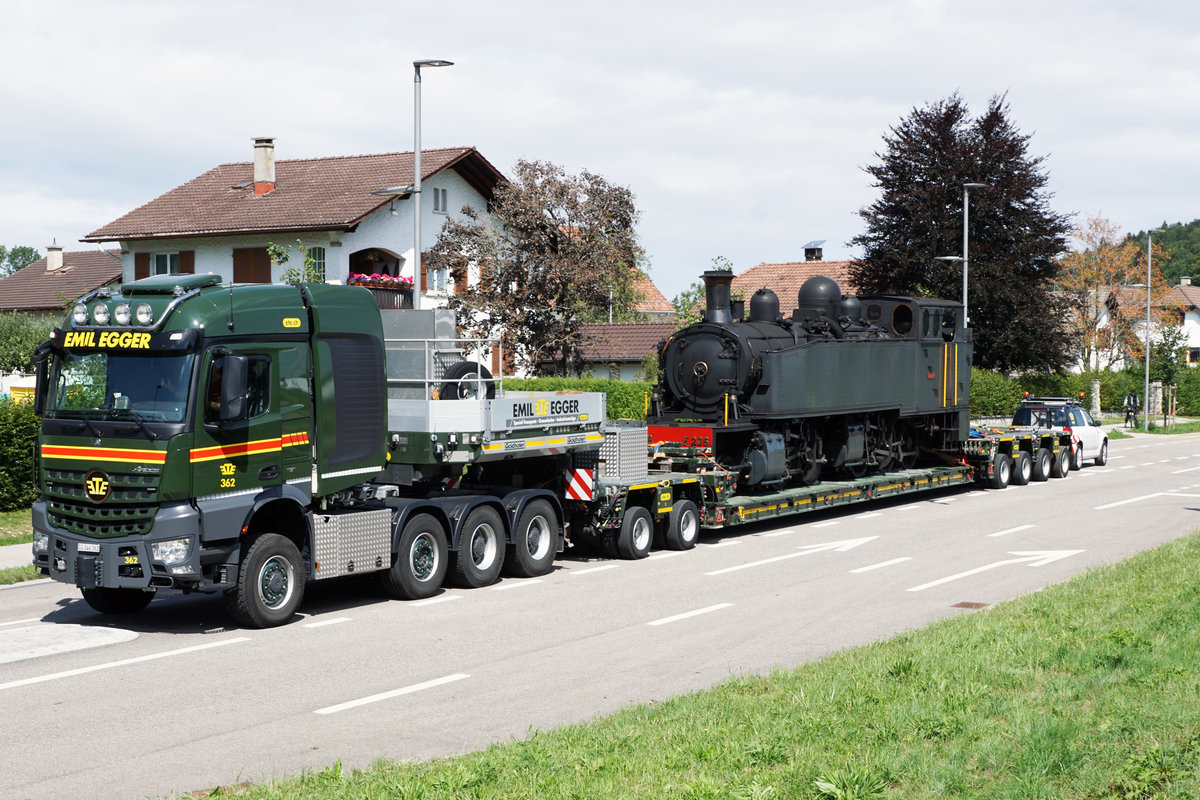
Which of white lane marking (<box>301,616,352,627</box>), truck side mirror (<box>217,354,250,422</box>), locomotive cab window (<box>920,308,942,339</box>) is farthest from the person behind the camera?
locomotive cab window (<box>920,308,942,339</box>)

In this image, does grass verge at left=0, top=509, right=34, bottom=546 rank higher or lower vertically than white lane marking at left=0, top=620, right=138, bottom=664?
higher

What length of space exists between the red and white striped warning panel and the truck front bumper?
18.4 ft

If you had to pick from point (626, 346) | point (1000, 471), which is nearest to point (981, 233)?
point (626, 346)

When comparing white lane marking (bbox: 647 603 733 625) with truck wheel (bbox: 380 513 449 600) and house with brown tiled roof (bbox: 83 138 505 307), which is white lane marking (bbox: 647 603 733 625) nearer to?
truck wheel (bbox: 380 513 449 600)

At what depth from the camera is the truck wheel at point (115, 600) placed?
41.5ft

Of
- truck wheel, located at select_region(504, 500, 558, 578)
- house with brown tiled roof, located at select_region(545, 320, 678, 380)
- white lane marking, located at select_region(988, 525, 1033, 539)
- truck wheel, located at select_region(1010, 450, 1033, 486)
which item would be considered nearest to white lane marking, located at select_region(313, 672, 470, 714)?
truck wheel, located at select_region(504, 500, 558, 578)

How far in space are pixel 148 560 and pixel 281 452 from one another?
67.4 inches

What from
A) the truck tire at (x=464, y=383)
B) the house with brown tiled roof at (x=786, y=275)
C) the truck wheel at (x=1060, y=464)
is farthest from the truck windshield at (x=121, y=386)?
the house with brown tiled roof at (x=786, y=275)

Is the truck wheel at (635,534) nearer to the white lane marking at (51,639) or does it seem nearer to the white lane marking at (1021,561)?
the white lane marking at (1021,561)

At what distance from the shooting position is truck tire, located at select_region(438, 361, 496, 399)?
48.5 ft

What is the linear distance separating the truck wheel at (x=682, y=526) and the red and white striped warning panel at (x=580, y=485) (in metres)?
1.85

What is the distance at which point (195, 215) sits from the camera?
142ft

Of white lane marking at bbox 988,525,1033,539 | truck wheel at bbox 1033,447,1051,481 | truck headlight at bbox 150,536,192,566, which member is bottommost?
white lane marking at bbox 988,525,1033,539

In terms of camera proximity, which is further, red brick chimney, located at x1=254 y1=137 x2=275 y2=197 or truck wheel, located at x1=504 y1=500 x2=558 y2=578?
red brick chimney, located at x1=254 y1=137 x2=275 y2=197
